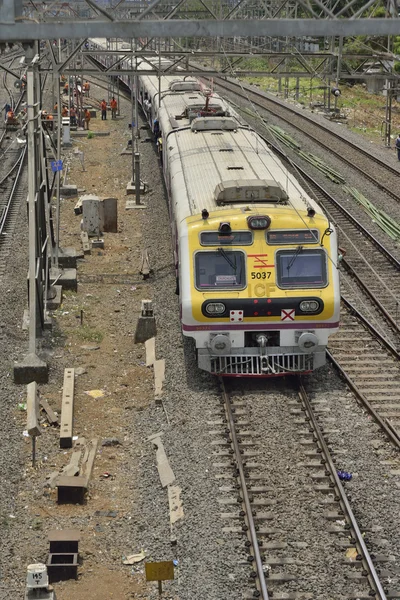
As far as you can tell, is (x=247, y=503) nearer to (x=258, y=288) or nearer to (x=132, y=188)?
(x=258, y=288)

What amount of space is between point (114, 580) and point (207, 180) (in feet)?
25.5

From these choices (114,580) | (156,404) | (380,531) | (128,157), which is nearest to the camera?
(114,580)

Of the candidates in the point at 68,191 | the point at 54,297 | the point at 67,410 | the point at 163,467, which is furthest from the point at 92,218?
the point at 163,467

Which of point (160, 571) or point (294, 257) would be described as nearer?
point (160, 571)

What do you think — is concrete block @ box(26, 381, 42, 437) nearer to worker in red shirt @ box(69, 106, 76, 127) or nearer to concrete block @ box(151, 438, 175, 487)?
concrete block @ box(151, 438, 175, 487)

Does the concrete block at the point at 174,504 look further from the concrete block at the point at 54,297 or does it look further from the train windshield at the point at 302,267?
the concrete block at the point at 54,297

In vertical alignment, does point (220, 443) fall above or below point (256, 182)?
below

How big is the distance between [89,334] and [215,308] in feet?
11.6

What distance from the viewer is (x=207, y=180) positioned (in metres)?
15.6

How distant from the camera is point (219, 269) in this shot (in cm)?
1355

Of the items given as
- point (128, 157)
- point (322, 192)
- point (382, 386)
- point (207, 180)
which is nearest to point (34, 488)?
point (382, 386)

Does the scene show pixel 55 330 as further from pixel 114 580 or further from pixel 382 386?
pixel 114 580

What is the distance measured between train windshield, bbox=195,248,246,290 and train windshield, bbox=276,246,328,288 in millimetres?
530

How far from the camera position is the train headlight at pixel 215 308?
13344 millimetres
